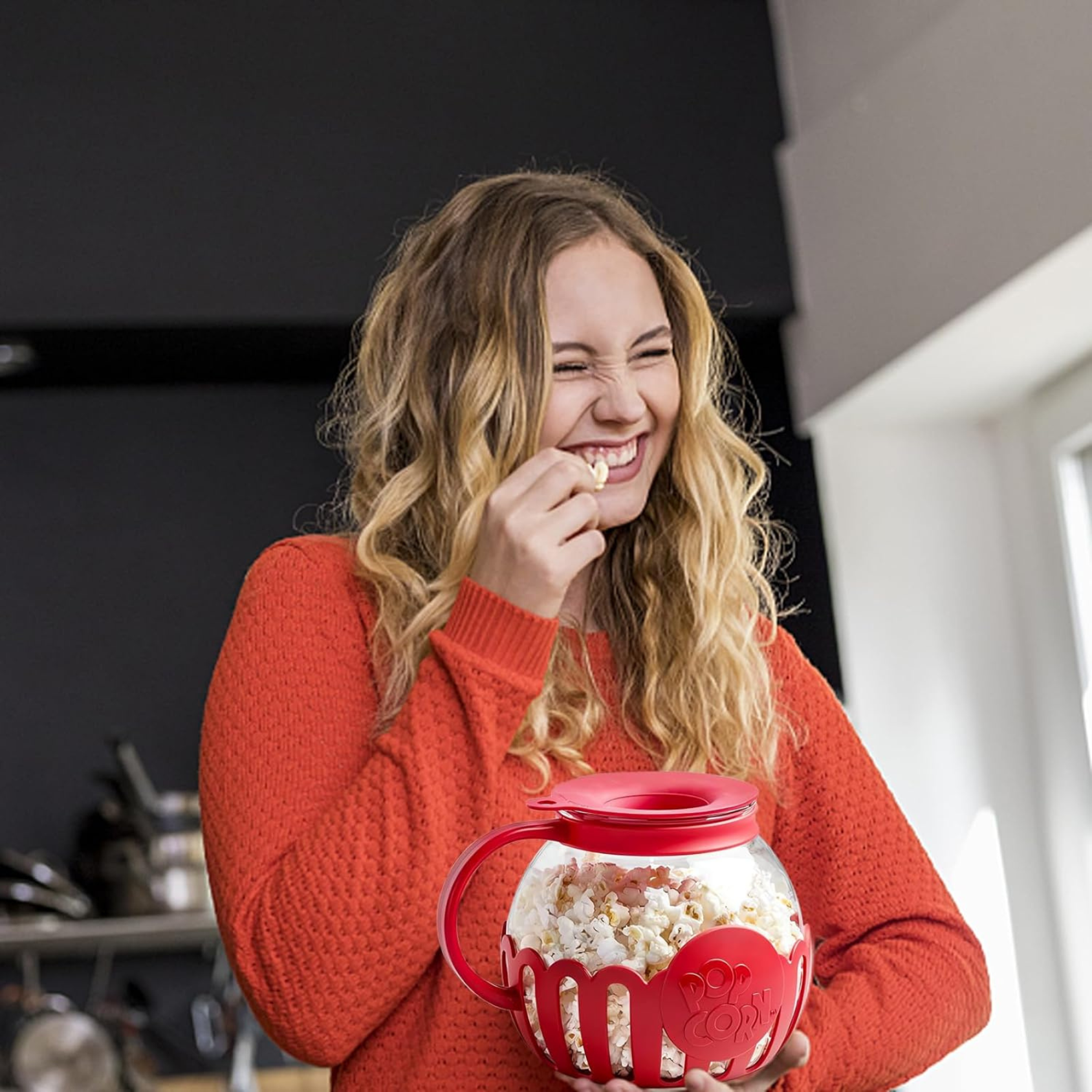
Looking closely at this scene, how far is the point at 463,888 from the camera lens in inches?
32.8

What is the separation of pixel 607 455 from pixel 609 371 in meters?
0.06

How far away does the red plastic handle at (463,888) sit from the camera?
32.5 inches

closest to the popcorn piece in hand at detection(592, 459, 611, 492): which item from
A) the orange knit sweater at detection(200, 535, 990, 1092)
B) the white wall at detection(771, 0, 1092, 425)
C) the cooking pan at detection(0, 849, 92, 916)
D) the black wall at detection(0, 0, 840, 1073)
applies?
the orange knit sweater at detection(200, 535, 990, 1092)

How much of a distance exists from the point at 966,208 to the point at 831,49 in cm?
60

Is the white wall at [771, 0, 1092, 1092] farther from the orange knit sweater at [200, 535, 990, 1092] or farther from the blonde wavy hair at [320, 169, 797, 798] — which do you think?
the orange knit sweater at [200, 535, 990, 1092]

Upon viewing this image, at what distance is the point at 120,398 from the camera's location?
2.92 metres

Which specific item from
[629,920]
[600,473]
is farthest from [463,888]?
[600,473]

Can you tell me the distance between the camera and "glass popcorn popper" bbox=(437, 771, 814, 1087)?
2.60ft

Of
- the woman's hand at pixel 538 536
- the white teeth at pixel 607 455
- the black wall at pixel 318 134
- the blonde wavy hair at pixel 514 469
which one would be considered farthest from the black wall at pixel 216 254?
the woman's hand at pixel 538 536

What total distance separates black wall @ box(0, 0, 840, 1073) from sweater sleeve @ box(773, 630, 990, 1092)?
1.45 m

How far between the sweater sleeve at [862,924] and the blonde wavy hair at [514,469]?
1.7 inches

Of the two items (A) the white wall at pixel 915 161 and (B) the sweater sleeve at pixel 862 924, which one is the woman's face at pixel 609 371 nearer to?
(B) the sweater sleeve at pixel 862 924

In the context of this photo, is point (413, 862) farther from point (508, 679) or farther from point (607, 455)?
point (607, 455)

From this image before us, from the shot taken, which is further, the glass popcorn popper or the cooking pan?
the cooking pan
